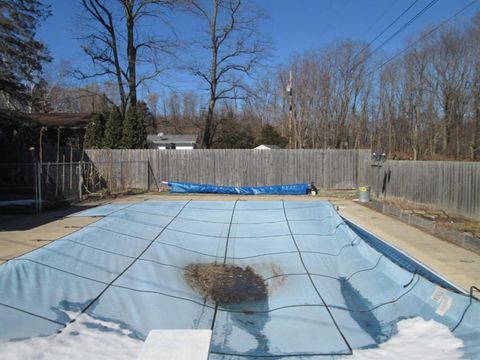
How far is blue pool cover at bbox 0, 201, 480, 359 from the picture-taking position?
489 cm

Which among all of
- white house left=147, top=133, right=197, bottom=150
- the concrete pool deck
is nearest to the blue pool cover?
the concrete pool deck

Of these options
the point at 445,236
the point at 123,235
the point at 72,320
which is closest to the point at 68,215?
the point at 123,235

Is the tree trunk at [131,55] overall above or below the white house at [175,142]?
above

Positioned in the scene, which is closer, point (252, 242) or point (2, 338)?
point (2, 338)

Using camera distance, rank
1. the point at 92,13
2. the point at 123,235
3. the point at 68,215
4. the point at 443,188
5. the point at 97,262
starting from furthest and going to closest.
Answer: the point at 92,13, the point at 443,188, the point at 68,215, the point at 123,235, the point at 97,262

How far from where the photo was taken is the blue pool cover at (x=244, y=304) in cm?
489

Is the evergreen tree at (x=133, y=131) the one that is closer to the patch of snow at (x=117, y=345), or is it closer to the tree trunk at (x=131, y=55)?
the tree trunk at (x=131, y=55)

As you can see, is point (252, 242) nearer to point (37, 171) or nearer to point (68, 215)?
point (68, 215)

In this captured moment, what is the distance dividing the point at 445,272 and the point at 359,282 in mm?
1299

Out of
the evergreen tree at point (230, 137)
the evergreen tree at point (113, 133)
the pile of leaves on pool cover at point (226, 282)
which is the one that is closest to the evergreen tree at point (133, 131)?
the evergreen tree at point (113, 133)

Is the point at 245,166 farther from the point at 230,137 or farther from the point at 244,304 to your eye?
the point at 230,137

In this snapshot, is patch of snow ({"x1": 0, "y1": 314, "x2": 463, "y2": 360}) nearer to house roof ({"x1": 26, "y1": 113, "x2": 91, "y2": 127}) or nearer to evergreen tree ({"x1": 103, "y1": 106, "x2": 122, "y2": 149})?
evergreen tree ({"x1": 103, "y1": 106, "x2": 122, "y2": 149})

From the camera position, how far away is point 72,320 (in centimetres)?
491

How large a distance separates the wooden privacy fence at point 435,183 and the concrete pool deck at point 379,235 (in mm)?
1887
